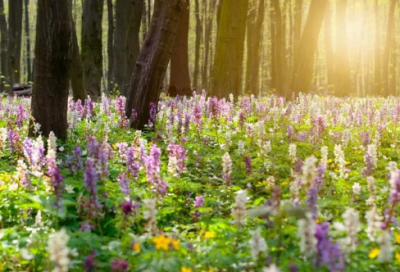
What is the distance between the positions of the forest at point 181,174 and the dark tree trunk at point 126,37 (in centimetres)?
307

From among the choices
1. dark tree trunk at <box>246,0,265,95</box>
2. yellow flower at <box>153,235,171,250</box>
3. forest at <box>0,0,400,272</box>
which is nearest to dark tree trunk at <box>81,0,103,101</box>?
forest at <box>0,0,400,272</box>

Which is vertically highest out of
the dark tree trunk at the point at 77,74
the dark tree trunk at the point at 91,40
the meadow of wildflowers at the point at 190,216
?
the dark tree trunk at the point at 91,40

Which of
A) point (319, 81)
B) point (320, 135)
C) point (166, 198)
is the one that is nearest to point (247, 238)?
point (166, 198)

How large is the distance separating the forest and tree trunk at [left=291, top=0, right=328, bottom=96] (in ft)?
0.18

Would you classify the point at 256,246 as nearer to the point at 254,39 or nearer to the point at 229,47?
the point at 229,47

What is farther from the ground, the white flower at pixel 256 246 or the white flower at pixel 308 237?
the white flower at pixel 308 237

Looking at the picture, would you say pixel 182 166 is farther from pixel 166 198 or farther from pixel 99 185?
pixel 99 185

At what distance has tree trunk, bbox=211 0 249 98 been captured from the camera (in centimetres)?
1255

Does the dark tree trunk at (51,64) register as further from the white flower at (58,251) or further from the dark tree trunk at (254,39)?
the dark tree trunk at (254,39)

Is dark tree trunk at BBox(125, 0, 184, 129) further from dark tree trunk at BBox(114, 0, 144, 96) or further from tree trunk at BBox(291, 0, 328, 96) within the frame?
tree trunk at BBox(291, 0, 328, 96)

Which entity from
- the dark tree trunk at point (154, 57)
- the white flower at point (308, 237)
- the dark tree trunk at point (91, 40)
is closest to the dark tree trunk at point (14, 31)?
the dark tree trunk at point (91, 40)

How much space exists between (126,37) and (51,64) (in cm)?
1179

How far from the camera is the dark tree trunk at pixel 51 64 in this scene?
679 centimetres

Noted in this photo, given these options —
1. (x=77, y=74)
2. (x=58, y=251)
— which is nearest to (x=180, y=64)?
(x=77, y=74)
